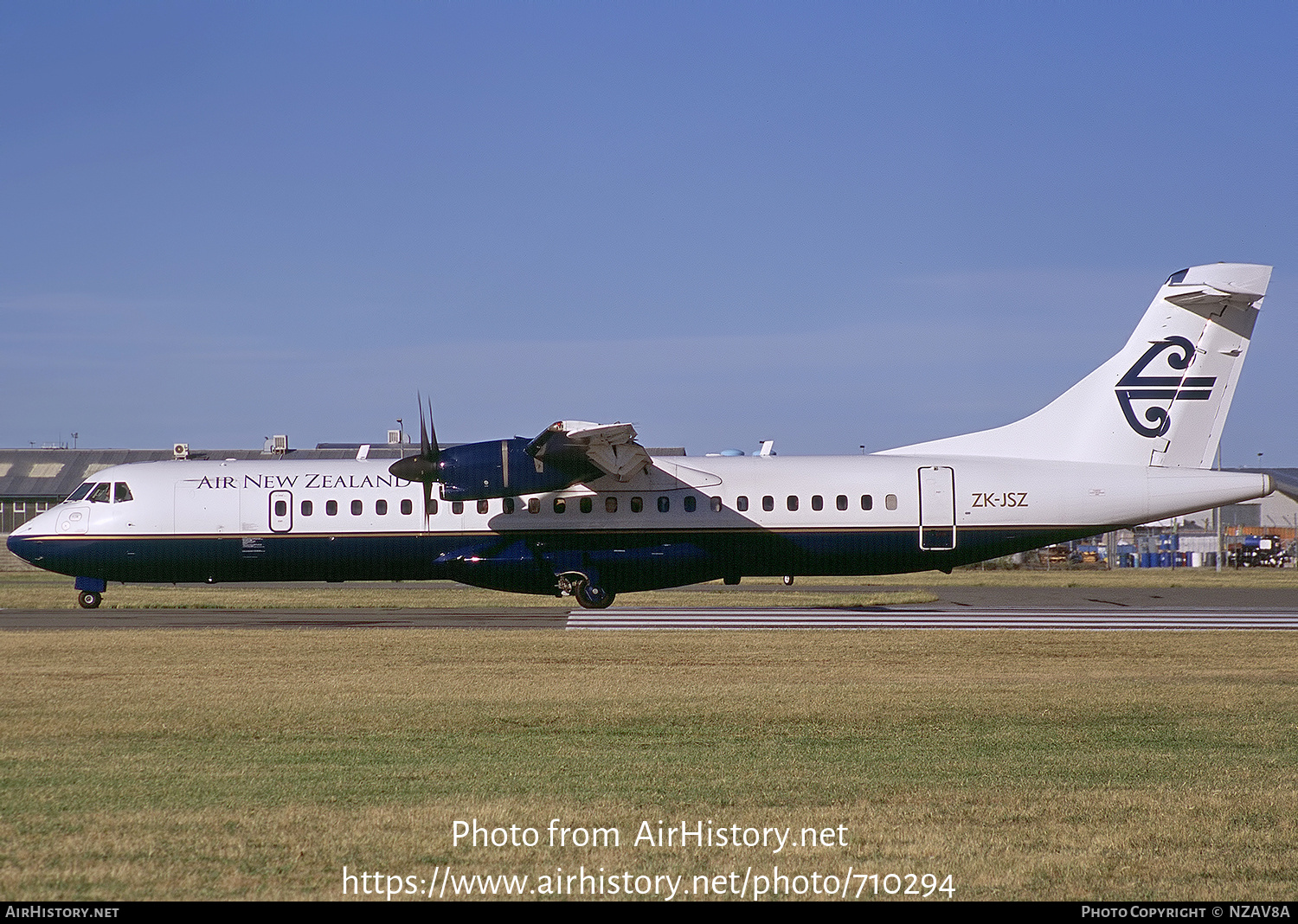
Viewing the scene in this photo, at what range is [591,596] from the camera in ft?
87.9

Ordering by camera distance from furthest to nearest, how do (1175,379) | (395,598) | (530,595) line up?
(530,595)
(395,598)
(1175,379)

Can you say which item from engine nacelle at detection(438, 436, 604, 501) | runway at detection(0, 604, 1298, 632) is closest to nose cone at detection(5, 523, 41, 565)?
runway at detection(0, 604, 1298, 632)

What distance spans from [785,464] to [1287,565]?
50765 mm

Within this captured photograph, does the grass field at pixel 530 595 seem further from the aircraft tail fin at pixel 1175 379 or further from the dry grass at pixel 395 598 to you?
the aircraft tail fin at pixel 1175 379

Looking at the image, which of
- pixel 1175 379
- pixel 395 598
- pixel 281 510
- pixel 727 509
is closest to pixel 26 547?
pixel 281 510

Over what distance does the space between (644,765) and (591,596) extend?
17201 mm

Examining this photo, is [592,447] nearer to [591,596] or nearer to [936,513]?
[591,596]

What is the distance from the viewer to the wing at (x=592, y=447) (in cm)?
2452

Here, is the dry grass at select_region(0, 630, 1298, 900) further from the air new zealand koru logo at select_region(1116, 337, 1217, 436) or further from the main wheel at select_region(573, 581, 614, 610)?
the air new zealand koru logo at select_region(1116, 337, 1217, 436)

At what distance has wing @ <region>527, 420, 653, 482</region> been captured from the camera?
24.5 metres

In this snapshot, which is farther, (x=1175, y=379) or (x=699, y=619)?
(x=1175, y=379)

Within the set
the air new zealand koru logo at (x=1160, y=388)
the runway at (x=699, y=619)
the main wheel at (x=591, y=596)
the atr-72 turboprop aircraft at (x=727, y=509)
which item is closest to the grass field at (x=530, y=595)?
the runway at (x=699, y=619)

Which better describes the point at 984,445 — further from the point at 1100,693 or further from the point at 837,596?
the point at 1100,693

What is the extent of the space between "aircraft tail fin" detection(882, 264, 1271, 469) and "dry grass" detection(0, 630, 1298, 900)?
29.6 ft
